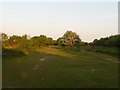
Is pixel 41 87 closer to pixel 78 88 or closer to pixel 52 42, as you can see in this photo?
pixel 78 88

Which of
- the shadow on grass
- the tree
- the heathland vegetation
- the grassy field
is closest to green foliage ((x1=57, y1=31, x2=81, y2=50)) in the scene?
the tree

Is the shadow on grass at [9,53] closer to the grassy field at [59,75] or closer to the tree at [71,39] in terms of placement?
the grassy field at [59,75]

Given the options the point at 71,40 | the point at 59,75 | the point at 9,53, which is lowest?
the point at 59,75

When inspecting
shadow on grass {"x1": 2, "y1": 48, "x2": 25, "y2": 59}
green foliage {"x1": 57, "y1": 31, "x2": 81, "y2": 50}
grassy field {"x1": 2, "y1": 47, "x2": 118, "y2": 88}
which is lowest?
grassy field {"x1": 2, "y1": 47, "x2": 118, "y2": 88}

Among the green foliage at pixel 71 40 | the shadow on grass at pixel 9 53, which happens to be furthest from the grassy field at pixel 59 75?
the green foliage at pixel 71 40

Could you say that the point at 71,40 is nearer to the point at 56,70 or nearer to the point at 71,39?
the point at 71,39

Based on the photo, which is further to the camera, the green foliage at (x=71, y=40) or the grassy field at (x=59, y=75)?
the green foliage at (x=71, y=40)

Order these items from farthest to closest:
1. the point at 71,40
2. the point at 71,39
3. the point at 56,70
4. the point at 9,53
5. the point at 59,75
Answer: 1. the point at 71,40
2. the point at 71,39
3. the point at 9,53
4. the point at 56,70
5. the point at 59,75

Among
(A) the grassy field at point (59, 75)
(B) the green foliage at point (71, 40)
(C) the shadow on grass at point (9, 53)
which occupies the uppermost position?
(B) the green foliage at point (71, 40)

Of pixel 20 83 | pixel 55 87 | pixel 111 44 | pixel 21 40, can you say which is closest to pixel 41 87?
pixel 55 87

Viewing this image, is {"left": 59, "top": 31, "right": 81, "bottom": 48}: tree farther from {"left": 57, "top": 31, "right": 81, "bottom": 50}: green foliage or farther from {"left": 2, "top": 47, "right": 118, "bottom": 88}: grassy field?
{"left": 2, "top": 47, "right": 118, "bottom": 88}: grassy field

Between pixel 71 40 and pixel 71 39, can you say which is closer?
pixel 71 39

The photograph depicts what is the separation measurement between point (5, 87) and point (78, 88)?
3243mm

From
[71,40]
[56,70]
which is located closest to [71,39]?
[71,40]
